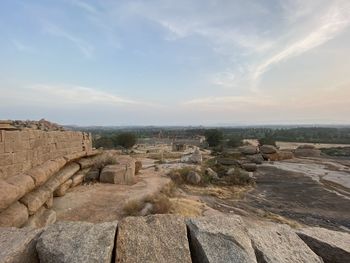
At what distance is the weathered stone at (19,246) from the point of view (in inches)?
89.3

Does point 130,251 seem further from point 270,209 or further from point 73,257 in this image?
point 270,209

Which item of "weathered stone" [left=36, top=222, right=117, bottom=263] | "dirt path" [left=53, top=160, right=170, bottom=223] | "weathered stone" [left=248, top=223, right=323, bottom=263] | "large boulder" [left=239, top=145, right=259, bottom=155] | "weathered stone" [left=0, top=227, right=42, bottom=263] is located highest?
"weathered stone" [left=36, top=222, right=117, bottom=263]

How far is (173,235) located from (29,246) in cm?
122

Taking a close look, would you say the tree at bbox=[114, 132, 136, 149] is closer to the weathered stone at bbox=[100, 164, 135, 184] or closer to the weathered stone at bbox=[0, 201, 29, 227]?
the weathered stone at bbox=[100, 164, 135, 184]

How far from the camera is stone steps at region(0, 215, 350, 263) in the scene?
7.32ft

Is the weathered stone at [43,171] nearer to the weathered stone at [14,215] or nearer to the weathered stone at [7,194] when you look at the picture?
the weathered stone at [14,215]

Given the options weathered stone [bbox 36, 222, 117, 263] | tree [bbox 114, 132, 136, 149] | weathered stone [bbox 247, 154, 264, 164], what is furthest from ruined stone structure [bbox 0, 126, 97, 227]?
tree [bbox 114, 132, 136, 149]

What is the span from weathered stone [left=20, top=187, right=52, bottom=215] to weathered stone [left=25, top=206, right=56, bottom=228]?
18cm

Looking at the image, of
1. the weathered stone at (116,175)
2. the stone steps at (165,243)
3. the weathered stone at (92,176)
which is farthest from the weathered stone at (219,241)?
the weathered stone at (92,176)

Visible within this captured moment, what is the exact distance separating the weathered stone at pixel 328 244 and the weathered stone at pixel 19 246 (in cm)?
252

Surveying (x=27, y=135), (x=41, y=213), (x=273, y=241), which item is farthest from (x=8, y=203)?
(x=273, y=241)

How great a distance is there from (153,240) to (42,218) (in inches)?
192

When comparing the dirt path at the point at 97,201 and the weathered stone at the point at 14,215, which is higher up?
the weathered stone at the point at 14,215

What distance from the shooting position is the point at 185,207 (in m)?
9.76
